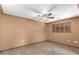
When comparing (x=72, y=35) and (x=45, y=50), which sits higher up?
(x=72, y=35)

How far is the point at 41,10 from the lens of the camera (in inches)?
89.2

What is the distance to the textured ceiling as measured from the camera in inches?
84.9

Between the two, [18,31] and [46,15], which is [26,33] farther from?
[46,15]

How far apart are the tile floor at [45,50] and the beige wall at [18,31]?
132 mm

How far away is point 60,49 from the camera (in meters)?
2.27

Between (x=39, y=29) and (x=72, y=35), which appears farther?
(x=39, y=29)

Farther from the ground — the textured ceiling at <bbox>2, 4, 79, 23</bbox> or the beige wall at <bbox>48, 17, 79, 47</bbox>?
the textured ceiling at <bbox>2, 4, 79, 23</bbox>

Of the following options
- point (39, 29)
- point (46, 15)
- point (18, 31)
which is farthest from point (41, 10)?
point (18, 31)

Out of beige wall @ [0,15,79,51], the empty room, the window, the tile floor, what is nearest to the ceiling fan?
the empty room

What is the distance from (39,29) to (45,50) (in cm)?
57

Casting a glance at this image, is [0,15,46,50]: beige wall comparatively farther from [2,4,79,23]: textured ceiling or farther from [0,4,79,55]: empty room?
[2,4,79,23]: textured ceiling

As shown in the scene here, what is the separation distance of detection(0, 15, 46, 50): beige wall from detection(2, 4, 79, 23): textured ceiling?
157mm

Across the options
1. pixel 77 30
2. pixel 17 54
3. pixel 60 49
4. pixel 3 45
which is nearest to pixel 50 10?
pixel 77 30
